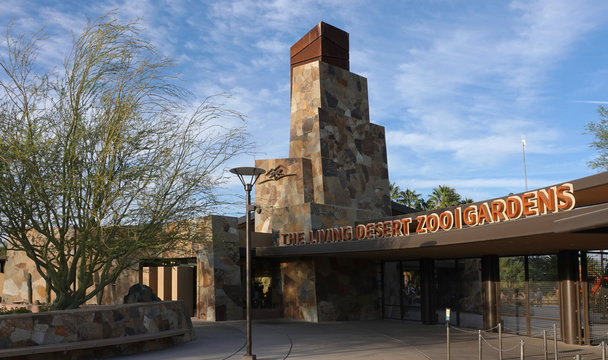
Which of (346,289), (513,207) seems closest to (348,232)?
(346,289)

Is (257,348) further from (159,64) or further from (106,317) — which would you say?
(159,64)

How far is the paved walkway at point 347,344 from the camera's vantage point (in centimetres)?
1641

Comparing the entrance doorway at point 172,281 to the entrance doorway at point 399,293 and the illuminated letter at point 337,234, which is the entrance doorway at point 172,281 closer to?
the illuminated letter at point 337,234

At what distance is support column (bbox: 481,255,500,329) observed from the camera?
22.9 meters

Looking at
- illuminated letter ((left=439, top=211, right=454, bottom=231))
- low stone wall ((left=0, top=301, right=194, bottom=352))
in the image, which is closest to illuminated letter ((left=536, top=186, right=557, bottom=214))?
illuminated letter ((left=439, top=211, right=454, bottom=231))

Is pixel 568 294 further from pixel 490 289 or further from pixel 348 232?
pixel 348 232

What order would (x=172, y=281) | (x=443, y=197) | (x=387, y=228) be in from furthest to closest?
(x=443, y=197)
(x=172, y=281)
(x=387, y=228)

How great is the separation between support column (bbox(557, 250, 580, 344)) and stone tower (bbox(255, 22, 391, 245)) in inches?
510

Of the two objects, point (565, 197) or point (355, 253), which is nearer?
point (565, 197)

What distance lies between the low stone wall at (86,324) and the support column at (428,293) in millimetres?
12777

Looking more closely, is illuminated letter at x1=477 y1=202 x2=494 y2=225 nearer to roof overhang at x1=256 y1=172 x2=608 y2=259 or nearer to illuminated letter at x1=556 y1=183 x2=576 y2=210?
roof overhang at x1=256 y1=172 x2=608 y2=259

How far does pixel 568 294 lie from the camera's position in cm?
1955

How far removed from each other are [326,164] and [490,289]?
12168 mm

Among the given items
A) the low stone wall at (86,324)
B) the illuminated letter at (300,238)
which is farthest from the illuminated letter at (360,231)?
the low stone wall at (86,324)
